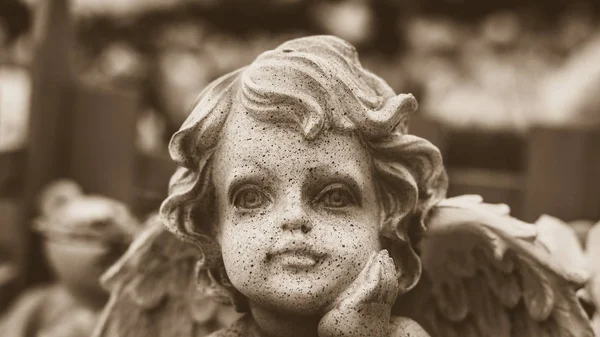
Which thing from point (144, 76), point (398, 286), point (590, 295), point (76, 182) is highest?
point (398, 286)

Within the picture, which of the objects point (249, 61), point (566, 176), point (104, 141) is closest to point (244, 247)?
point (566, 176)

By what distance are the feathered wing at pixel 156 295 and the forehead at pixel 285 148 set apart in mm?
357

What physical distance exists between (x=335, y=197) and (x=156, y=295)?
1.53 feet

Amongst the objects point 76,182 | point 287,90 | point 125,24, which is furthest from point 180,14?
point 287,90

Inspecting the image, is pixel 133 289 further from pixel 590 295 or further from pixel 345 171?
pixel 590 295

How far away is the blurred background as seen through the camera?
232 cm

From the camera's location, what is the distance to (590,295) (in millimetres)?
1588

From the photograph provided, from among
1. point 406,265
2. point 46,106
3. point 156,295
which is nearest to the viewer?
point 406,265

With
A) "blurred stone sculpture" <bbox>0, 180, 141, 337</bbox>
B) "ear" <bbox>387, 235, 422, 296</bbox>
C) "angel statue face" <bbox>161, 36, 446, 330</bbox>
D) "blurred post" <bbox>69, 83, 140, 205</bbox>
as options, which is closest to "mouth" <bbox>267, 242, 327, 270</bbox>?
"angel statue face" <bbox>161, 36, 446, 330</bbox>

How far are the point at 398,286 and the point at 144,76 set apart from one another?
3059mm

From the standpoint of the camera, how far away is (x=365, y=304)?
1.12m

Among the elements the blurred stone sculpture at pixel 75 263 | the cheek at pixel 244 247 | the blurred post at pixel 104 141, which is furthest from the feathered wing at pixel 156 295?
the blurred post at pixel 104 141

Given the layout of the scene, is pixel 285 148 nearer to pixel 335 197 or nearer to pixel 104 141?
pixel 335 197

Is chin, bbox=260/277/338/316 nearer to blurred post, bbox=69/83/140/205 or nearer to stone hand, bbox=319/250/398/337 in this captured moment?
stone hand, bbox=319/250/398/337
